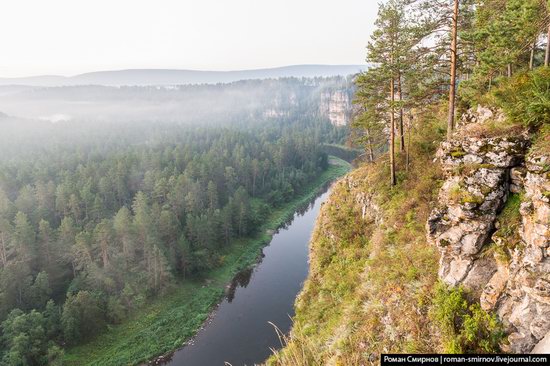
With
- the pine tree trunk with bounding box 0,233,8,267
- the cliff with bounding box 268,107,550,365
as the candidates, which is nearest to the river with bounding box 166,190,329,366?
the cliff with bounding box 268,107,550,365

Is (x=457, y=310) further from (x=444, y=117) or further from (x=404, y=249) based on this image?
(x=444, y=117)

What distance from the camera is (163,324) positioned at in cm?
4169

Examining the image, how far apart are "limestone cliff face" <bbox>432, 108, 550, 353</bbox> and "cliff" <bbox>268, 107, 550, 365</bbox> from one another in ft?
0.10

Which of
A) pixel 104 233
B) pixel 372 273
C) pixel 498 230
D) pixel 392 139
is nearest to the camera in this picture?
pixel 498 230

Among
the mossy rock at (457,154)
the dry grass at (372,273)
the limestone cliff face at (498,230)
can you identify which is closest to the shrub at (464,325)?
the limestone cliff face at (498,230)

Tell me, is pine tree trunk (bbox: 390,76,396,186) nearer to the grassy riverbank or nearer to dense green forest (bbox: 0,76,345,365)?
the grassy riverbank

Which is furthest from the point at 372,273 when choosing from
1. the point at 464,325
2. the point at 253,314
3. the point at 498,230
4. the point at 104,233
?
the point at 104,233

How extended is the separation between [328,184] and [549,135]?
95439mm

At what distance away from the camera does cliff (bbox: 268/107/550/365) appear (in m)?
9.26

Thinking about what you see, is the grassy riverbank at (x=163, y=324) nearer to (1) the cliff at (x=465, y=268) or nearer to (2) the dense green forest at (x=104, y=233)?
(2) the dense green forest at (x=104, y=233)

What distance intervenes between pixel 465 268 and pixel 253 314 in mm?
34852

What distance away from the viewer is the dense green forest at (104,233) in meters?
38.7

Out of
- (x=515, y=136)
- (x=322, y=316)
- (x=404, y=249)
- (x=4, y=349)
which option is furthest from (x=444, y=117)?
(x=4, y=349)

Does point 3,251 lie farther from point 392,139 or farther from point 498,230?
point 498,230
